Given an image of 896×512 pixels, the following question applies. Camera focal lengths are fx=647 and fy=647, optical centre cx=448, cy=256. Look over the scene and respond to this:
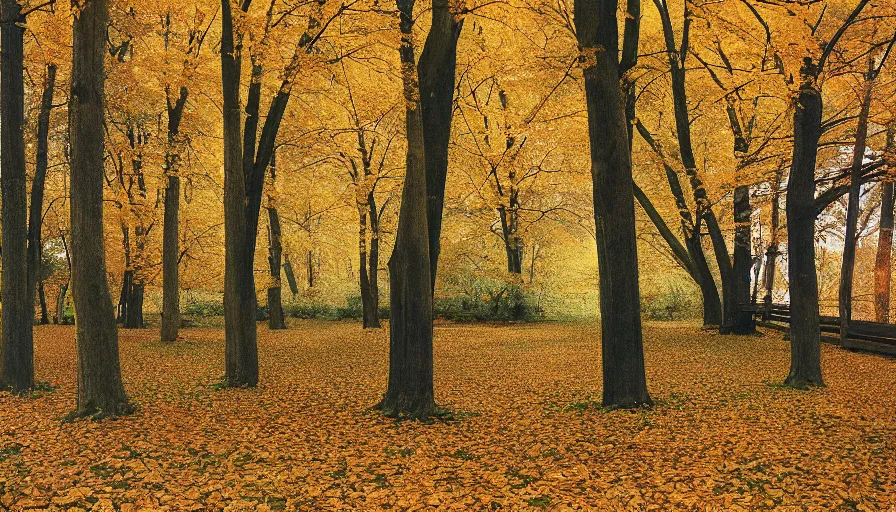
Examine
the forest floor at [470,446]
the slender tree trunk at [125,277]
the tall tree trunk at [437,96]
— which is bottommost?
the forest floor at [470,446]

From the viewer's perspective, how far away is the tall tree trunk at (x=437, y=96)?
798cm

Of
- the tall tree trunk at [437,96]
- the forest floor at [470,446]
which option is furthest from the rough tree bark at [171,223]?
the tall tree trunk at [437,96]

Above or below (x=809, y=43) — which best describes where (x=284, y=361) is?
below

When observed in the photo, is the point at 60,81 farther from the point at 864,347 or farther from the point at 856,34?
the point at 864,347

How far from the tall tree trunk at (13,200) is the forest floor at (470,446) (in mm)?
916

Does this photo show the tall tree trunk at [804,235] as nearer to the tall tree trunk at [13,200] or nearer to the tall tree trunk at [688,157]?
the tall tree trunk at [688,157]

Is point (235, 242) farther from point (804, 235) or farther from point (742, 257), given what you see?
point (742, 257)

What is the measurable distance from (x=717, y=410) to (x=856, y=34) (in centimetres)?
1036

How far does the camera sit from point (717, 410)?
8117 mm

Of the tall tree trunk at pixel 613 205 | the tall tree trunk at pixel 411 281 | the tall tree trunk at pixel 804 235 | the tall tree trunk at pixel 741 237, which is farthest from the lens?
the tall tree trunk at pixel 741 237

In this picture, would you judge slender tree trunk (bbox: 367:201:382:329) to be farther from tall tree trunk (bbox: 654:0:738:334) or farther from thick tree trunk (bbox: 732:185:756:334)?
thick tree trunk (bbox: 732:185:756:334)

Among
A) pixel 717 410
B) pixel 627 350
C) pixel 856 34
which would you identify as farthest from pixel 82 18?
pixel 856 34

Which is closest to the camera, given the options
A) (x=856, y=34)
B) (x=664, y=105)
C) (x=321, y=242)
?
(x=856, y=34)

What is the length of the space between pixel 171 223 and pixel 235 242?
24.0ft
